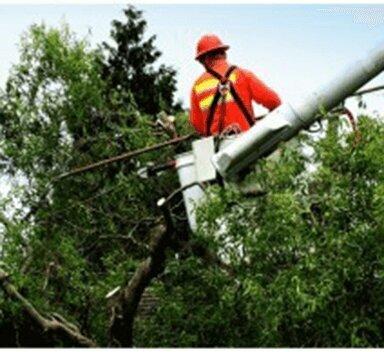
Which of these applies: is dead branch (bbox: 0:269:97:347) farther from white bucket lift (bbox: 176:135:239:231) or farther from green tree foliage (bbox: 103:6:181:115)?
green tree foliage (bbox: 103:6:181:115)

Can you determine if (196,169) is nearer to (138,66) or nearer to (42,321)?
(42,321)

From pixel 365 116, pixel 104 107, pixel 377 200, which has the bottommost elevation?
pixel 377 200

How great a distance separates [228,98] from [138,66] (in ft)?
60.0

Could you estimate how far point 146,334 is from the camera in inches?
356

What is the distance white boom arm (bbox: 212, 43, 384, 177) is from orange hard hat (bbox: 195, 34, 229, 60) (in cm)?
121

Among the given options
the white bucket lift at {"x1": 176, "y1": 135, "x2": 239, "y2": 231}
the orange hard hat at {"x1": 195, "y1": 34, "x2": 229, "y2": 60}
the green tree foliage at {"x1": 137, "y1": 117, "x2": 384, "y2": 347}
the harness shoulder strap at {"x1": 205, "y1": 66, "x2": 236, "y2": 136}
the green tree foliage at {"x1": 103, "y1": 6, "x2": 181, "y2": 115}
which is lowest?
the green tree foliage at {"x1": 137, "y1": 117, "x2": 384, "y2": 347}

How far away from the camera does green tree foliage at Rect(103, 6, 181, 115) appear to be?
78.7 ft

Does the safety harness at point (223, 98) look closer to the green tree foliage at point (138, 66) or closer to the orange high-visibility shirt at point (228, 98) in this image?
the orange high-visibility shirt at point (228, 98)

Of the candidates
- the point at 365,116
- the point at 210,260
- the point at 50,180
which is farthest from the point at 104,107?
the point at 365,116

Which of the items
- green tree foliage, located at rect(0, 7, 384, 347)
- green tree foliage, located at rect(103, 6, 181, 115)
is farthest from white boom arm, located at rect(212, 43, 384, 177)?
green tree foliage, located at rect(103, 6, 181, 115)

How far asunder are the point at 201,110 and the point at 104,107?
2908 mm

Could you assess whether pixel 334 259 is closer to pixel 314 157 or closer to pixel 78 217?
pixel 314 157

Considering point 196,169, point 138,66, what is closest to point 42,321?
point 196,169

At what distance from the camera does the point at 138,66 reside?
26.0 meters
